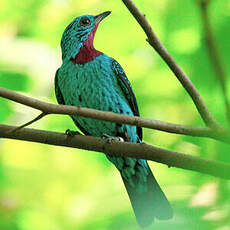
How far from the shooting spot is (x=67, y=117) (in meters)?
6.61

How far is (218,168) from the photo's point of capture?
9.32ft

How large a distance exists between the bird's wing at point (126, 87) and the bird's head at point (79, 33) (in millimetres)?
531

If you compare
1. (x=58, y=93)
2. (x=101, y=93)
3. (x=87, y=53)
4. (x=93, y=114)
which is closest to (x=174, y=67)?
(x=93, y=114)

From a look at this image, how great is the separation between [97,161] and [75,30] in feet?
7.06

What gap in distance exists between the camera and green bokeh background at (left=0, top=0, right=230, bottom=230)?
4867 mm

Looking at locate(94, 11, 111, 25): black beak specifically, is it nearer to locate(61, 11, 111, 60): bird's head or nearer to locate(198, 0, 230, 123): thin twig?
locate(61, 11, 111, 60): bird's head

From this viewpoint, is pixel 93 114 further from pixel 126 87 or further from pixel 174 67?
pixel 126 87

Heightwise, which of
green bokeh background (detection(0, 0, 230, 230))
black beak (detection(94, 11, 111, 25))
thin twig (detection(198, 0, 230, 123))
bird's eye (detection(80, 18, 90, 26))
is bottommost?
green bokeh background (detection(0, 0, 230, 230))

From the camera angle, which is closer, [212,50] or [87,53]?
[212,50]

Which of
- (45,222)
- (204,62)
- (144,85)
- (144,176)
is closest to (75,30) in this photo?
(144,85)

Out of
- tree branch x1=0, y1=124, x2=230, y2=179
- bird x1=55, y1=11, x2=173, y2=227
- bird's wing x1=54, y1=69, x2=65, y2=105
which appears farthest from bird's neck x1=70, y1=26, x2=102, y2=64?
tree branch x1=0, y1=124, x2=230, y2=179

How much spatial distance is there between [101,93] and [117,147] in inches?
62.8

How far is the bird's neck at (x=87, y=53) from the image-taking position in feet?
19.8

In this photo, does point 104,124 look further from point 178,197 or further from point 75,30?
point 178,197
